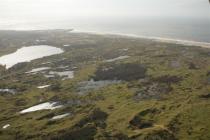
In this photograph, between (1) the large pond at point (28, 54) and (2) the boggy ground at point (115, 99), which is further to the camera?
(1) the large pond at point (28, 54)

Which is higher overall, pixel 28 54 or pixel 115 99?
pixel 28 54

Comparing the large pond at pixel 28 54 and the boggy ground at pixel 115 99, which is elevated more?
the large pond at pixel 28 54

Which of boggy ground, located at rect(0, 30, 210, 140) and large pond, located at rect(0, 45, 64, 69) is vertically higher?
large pond, located at rect(0, 45, 64, 69)

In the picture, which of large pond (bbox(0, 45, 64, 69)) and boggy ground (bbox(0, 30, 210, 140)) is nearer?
boggy ground (bbox(0, 30, 210, 140))

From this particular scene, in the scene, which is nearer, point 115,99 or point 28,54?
point 115,99
